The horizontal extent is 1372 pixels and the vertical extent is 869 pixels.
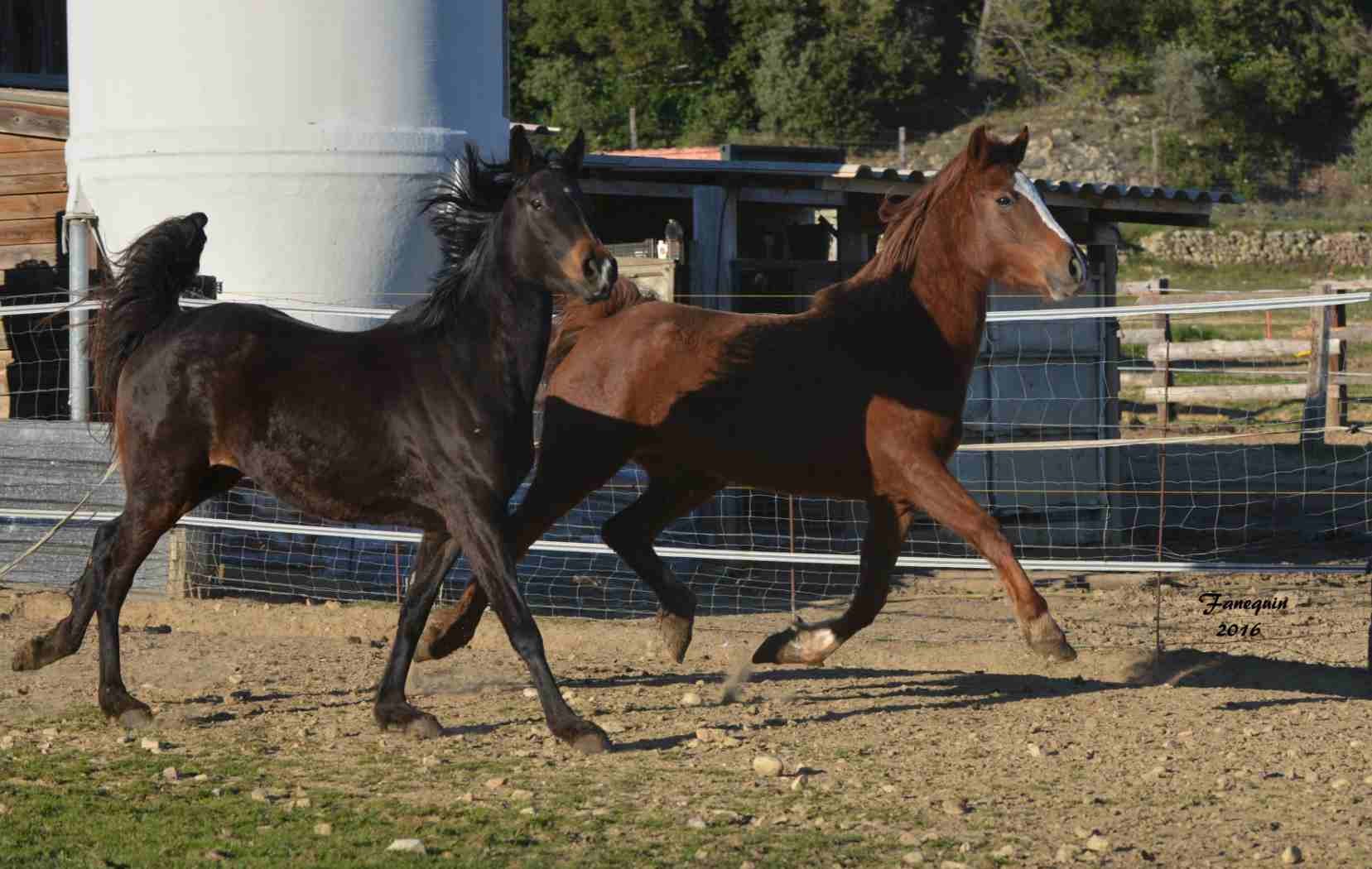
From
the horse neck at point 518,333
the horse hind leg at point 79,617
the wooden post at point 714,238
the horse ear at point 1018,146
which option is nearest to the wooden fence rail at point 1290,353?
the wooden post at point 714,238

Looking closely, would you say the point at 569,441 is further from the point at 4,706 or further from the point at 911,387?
the point at 4,706

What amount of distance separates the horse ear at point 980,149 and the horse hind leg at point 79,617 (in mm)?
3595

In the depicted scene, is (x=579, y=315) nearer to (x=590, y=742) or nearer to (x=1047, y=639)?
(x=590, y=742)

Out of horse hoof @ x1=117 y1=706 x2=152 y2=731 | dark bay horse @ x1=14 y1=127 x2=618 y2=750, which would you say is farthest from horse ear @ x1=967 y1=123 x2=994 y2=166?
horse hoof @ x1=117 y1=706 x2=152 y2=731

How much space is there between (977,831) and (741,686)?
2277 mm

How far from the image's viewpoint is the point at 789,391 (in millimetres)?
6508

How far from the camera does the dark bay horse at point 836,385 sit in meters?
6.43

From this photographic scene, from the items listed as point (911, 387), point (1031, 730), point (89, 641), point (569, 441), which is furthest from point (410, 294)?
point (1031, 730)

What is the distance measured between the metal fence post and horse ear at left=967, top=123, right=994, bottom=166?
209 inches

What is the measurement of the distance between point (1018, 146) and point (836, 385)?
47.0 inches

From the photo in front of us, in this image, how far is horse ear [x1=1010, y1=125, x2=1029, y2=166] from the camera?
20.9 ft

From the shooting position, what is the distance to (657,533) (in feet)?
23.2

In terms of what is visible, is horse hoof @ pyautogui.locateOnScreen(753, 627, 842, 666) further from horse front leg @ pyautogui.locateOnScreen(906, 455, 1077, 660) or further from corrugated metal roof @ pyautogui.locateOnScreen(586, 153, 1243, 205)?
corrugated metal roof @ pyautogui.locateOnScreen(586, 153, 1243, 205)

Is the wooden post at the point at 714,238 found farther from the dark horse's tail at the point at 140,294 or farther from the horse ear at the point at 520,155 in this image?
the horse ear at the point at 520,155
